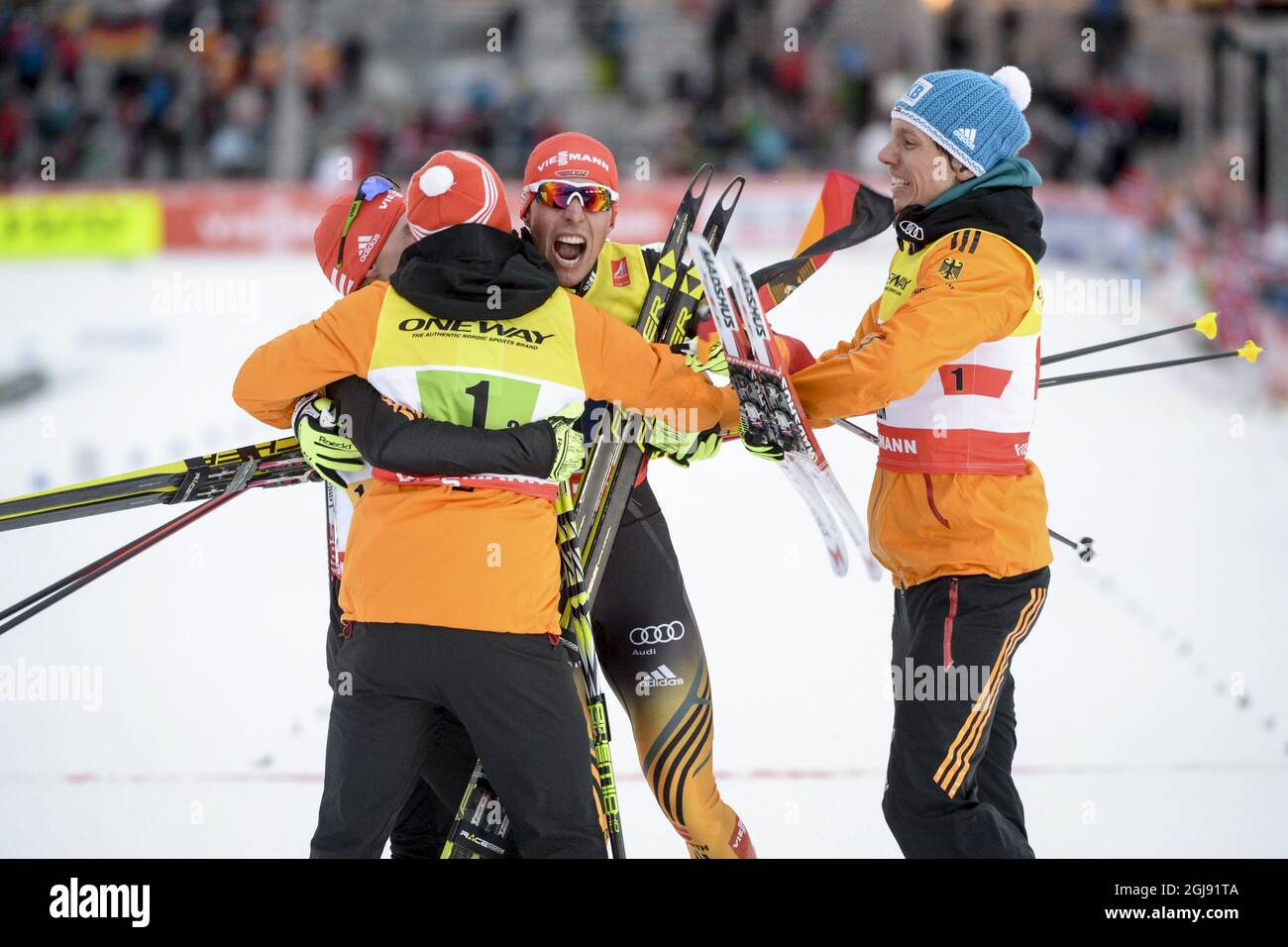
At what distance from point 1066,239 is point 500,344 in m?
9.88

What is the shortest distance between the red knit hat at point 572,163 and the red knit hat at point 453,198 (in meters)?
0.41

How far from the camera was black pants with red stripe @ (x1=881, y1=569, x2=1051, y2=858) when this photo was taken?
2.85m

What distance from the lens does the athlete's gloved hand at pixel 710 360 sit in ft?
10.6

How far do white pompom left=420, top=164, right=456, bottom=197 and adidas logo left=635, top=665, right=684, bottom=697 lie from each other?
1.13 meters

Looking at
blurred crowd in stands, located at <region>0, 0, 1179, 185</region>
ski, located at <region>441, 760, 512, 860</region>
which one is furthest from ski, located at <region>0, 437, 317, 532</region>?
blurred crowd in stands, located at <region>0, 0, 1179, 185</region>

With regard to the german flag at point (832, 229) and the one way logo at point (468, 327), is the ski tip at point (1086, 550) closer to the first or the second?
the german flag at point (832, 229)

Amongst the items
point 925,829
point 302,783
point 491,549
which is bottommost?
point 302,783

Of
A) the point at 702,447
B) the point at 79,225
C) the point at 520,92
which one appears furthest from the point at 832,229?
the point at 520,92

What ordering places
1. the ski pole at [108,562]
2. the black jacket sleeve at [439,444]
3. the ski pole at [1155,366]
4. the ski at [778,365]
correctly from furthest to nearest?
the ski pole at [108,562] < the ski pole at [1155,366] < the ski at [778,365] < the black jacket sleeve at [439,444]

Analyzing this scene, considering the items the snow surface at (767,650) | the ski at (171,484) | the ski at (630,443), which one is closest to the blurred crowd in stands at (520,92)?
the snow surface at (767,650)

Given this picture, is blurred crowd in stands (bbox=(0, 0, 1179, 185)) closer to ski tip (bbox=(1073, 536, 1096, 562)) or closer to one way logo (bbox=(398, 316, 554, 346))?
ski tip (bbox=(1073, 536, 1096, 562))

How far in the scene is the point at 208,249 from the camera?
40.6 ft
